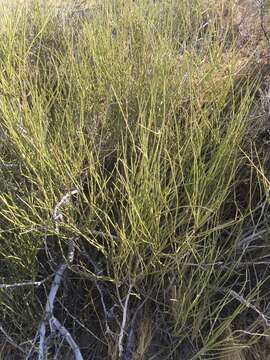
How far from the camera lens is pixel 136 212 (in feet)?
5.98

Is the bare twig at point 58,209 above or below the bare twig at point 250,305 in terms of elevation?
above

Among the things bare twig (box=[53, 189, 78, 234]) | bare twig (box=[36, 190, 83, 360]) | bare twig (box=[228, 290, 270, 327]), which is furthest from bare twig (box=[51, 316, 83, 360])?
bare twig (box=[228, 290, 270, 327])

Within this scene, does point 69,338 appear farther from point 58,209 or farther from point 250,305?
point 250,305

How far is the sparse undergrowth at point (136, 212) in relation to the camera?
2.00 meters

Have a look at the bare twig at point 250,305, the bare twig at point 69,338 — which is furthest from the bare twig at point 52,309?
the bare twig at point 250,305

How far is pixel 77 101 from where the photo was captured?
2432 mm

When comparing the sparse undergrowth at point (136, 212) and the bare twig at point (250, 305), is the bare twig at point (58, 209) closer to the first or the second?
the sparse undergrowth at point (136, 212)

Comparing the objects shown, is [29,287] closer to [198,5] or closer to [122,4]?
[122,4]

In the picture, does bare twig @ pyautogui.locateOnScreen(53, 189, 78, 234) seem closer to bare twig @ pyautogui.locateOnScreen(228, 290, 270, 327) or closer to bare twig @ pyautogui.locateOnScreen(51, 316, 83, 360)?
bare twig @ pyautogui.locateOnScreen(51, 316, 83, 360)

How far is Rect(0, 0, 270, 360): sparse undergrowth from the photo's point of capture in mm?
2004

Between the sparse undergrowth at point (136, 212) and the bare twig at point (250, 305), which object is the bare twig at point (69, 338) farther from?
the bare twig at point (250, 305)

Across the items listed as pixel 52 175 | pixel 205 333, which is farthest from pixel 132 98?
pixel 205 333

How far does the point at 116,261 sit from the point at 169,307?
0.33 meters

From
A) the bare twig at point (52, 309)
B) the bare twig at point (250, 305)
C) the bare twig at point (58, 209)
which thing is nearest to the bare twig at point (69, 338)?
the bare twig at point (52, 309)
